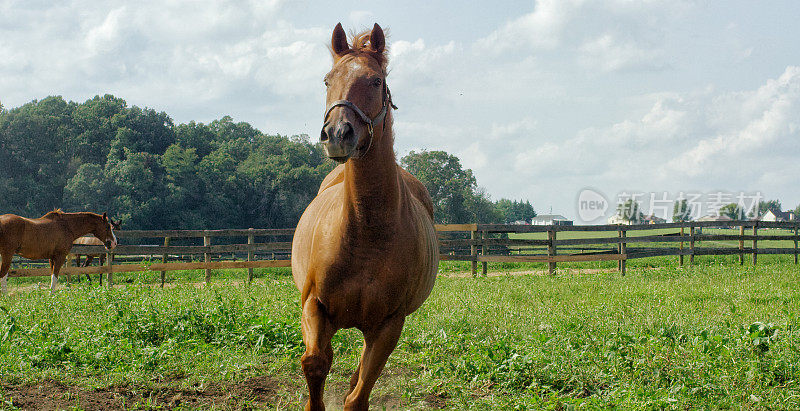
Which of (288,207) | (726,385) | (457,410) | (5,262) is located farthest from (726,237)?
(288,207)

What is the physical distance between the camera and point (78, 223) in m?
12.6

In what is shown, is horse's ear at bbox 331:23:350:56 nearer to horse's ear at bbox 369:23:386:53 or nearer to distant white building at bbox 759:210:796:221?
horse's ear at bbox 369:23:386:53

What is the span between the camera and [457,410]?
403 cm

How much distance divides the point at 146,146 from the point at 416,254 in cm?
4523

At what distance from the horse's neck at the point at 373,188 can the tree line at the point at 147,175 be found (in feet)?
122

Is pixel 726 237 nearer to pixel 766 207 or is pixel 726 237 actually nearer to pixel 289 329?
pixel 289 329

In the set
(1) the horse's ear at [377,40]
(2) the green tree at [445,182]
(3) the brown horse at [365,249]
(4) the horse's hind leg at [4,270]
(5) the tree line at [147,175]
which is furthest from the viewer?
(2) the green tree at [445,182]

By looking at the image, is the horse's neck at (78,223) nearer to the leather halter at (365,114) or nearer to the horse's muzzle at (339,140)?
the leather halter at (365,114)

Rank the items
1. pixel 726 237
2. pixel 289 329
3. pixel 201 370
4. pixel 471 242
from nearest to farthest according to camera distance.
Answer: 1. pixel 201 370
2. pixel 289 329
3. pixel 471 242
4. pixel 726 237

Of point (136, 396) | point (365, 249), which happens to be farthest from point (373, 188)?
point (136, 396)

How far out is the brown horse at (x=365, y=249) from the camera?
2.81 metres

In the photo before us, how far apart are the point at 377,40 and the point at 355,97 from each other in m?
0.62

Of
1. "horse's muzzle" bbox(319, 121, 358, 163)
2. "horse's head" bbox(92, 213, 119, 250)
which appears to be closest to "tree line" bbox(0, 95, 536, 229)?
"horse's head" bbox(92, 213, 119, 250)

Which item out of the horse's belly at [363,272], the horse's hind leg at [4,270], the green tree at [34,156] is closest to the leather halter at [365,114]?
the horse's belly at [363,272]
